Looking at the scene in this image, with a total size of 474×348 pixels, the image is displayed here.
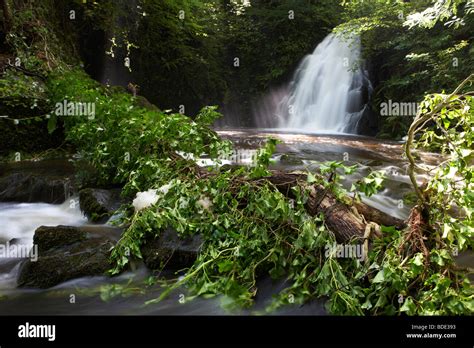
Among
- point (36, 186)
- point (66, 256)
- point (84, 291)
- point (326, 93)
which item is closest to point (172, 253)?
point (84, 291)

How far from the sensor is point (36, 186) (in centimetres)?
605

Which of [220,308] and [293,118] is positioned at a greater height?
[293,118]

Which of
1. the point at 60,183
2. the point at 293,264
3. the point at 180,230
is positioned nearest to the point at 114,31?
the point at 60,183

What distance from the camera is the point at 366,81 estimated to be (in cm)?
1608

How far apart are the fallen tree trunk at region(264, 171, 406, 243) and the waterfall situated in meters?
11.9

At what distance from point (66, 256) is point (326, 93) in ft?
48.0

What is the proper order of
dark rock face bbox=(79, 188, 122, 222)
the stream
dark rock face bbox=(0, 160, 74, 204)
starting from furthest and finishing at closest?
dark rock face bbox=(0, 160, 74, 204)
dark rock face bbox=(79, 188, 122, 222)
the stream

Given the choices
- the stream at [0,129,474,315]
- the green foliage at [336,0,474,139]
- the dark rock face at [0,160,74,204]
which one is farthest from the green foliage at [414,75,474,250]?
the green foliage at [336,0,474,139]

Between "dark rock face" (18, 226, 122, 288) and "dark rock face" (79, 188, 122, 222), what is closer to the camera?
"dark rock face" (18, 226, 122, 288)

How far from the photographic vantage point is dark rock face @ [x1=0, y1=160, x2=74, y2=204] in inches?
233

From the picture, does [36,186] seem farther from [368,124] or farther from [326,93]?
[326,93]

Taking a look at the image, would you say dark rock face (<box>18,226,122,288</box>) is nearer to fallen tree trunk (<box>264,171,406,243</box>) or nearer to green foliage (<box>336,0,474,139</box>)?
fallen tree trunk (<box>264,171,406,243</box>)
